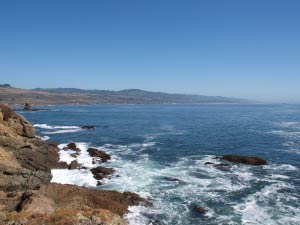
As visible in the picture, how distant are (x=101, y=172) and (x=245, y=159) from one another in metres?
24.1

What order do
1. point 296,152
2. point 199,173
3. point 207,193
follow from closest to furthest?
point 207,193, point 199,173, point 296,152

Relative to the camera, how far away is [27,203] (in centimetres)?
2581

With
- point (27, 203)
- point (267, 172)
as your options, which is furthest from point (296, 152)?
point (27, 203)

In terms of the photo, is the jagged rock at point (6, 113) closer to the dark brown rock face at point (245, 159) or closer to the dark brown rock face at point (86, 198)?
the dark brown rock face at point (86, 198)

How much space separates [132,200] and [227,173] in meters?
17.3

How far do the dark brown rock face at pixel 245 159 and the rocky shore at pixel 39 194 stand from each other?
821 inches

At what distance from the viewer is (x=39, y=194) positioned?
29.9 metres

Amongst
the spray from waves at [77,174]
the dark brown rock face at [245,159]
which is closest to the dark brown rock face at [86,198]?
the spray from waves at [77,174]

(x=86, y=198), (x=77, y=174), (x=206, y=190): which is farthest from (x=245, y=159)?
(x=86, y=198)

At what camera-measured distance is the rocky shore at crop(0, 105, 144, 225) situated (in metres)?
19.0

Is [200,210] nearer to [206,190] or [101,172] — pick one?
[206,190]

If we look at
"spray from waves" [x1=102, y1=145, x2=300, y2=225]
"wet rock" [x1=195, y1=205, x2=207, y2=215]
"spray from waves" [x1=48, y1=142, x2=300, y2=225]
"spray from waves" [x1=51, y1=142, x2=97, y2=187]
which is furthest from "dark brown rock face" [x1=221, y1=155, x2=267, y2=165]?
"spray from waves" [x1=51, y1=142, x2=97, y2=187]

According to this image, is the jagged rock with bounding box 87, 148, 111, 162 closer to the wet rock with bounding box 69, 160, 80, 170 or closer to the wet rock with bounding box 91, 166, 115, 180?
the wet rock with bounding box 69, 160, 80, 170

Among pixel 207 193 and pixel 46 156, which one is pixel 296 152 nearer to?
pixel 207 193
